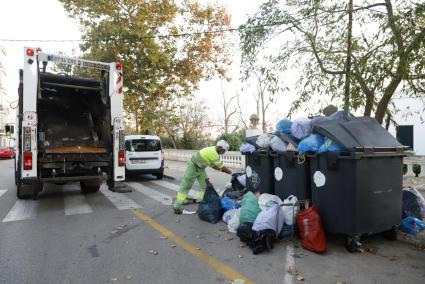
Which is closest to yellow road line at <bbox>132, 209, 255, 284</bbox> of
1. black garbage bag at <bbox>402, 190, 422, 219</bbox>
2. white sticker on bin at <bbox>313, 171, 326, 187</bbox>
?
white sticker on bin at <bbox>313, 171, 326, 187</bbox>

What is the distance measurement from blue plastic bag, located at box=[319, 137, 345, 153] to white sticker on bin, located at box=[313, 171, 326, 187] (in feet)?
0.99

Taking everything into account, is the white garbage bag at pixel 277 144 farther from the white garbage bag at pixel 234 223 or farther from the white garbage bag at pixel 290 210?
the white garbage bag at pixel 234 223

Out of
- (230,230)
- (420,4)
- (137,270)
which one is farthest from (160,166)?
(420,4)

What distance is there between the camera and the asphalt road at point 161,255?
363cm

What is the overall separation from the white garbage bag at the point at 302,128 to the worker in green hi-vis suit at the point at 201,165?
1.64m

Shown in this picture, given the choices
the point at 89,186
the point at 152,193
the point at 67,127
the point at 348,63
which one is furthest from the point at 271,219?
the point at 67,127

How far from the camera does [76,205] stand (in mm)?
7500

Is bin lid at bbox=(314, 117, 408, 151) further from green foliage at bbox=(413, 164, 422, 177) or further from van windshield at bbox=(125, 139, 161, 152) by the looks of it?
van windshield at bbox=(125, 139, 161, 152)

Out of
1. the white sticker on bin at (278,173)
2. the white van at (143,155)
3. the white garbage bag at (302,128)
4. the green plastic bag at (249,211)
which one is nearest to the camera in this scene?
the green plastic bag at (249,211)

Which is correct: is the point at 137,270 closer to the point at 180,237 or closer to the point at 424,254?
the point at 180,237

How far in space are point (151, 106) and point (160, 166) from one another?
8.01m

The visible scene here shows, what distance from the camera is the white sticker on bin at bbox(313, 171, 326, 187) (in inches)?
180

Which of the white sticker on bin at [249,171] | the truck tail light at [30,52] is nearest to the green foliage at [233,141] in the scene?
the white sticker on bin at [249,171]

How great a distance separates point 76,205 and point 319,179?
206 inches
